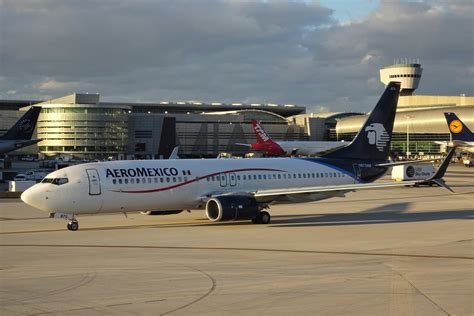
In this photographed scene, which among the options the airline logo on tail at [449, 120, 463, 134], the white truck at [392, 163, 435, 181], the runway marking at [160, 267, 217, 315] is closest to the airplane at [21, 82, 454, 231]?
the runway marking at [160, 267, 217, 315]

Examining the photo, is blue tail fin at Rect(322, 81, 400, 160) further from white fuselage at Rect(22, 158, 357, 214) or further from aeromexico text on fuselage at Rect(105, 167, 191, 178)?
aeromexico text on fuselage at Rect(105, 167, 191, 178)

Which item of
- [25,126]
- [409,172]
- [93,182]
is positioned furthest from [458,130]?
[93,182]

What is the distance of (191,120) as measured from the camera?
172250 millimetres

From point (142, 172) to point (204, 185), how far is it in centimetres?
342

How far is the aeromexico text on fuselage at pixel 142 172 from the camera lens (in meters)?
33.2

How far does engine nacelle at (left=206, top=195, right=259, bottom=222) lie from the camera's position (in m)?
33.1

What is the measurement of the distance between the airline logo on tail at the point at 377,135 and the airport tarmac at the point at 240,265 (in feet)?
17.6

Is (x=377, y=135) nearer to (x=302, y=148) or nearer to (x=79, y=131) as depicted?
(x=302, y=148)

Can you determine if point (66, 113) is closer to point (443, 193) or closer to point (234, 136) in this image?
point (234, 136)

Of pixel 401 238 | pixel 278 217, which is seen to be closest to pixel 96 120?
pixel 278 217

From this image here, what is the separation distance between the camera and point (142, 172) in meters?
33.9

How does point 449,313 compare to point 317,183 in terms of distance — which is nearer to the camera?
point 449,313

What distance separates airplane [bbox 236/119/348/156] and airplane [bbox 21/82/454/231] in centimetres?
8166

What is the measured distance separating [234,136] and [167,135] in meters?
26.9
